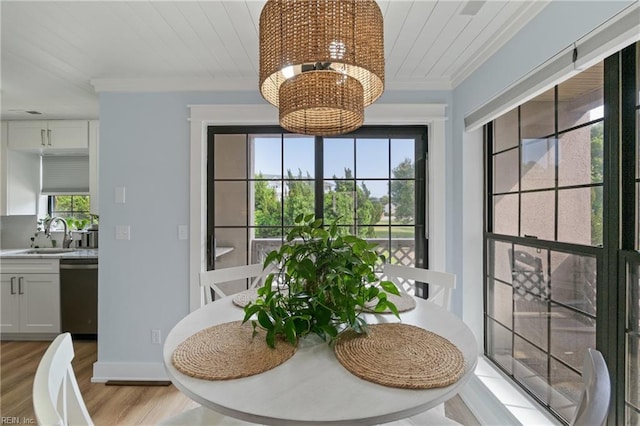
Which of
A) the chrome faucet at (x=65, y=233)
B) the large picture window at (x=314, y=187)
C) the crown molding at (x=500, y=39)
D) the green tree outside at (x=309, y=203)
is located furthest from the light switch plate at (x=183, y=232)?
the crown molding at (x=500, y=39)

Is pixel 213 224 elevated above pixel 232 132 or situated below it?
below

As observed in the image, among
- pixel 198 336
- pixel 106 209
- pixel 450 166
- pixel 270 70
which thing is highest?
pixel 270 70

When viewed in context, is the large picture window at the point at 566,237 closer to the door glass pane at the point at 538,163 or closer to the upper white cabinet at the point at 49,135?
the door glass pane at the point at 538,163

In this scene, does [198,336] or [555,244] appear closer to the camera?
[198,336]

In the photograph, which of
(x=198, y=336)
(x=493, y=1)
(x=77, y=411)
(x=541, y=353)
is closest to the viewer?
(x=77, y=411)

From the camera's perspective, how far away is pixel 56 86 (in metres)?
2.58

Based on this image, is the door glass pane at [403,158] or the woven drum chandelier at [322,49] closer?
the woven drum chandelier at [322,49]

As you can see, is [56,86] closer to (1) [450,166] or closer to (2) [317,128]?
(2) [317,128]

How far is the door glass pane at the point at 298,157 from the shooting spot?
2.62 metres

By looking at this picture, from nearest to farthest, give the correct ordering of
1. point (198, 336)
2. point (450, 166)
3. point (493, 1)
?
1. point (198, 336)
2. point (493, 1)
3. point (450, 166)

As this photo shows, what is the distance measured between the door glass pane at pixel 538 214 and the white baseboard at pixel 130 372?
2.75m

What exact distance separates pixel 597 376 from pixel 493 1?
1650 mm

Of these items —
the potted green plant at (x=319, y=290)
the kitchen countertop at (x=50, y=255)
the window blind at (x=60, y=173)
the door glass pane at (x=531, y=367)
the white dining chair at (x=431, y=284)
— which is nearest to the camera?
the potted green plant at (x=319, y=290)

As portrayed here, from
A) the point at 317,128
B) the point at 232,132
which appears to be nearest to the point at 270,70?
the point at 317,128
